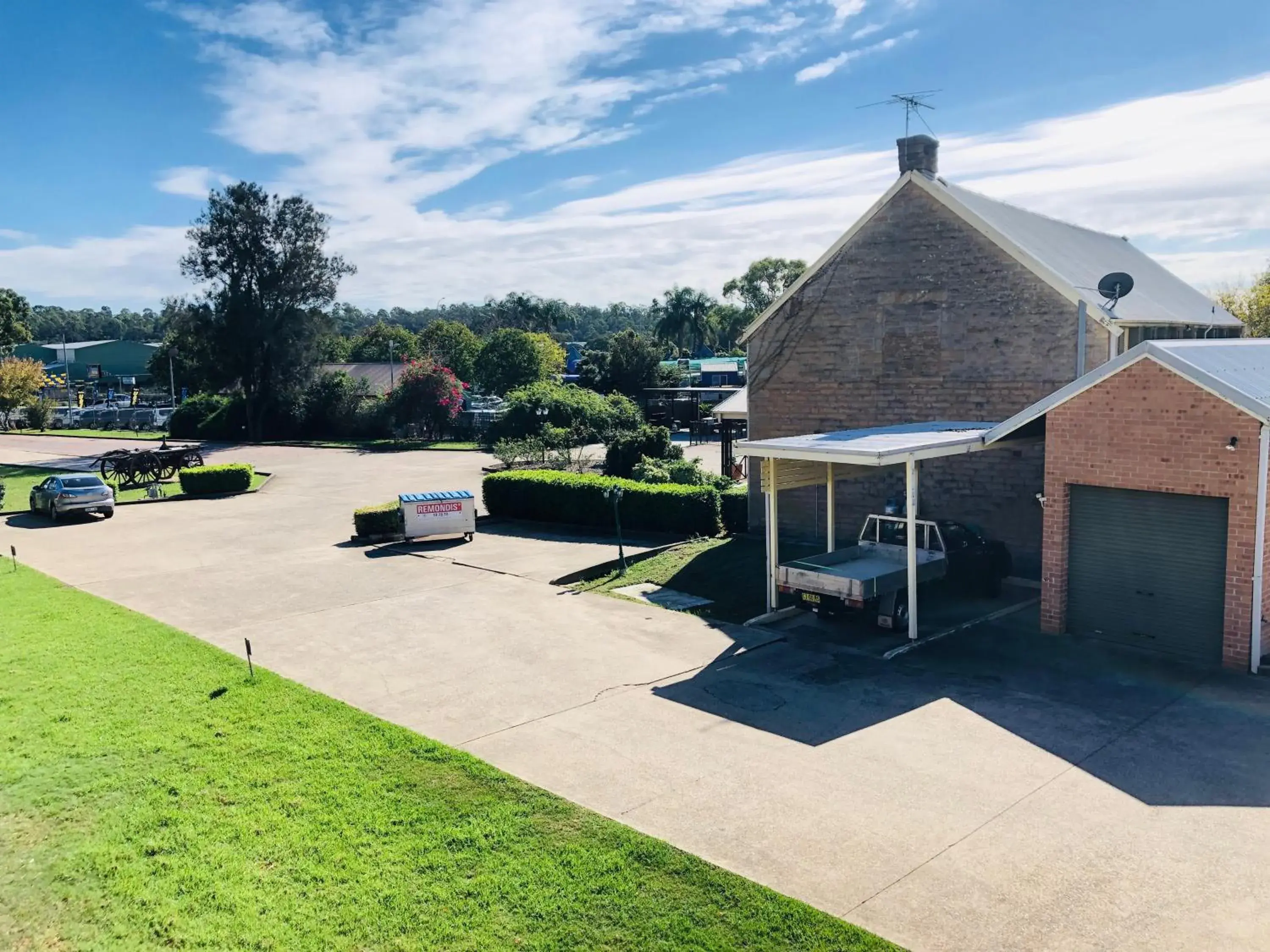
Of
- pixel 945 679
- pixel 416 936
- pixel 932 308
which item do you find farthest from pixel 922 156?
pixel 416 936

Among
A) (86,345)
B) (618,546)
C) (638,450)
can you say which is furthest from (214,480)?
(86,345)

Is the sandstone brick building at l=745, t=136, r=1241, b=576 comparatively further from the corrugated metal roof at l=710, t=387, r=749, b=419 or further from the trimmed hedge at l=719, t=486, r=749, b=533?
the corrugated metal roof at l=710, t=387, r=749, b=419

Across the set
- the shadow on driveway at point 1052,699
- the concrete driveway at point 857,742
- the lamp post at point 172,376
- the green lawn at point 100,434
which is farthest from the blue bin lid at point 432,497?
the lamp post at point 172,376

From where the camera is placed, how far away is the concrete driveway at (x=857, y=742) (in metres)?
7.08

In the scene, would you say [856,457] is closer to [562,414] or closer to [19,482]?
[562,414]

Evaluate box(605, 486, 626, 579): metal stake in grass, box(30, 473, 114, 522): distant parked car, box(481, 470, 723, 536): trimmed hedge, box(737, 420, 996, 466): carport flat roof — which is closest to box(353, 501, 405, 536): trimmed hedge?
box(481, 470, 723, 536): trimmed hedge

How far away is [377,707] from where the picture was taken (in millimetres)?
11539

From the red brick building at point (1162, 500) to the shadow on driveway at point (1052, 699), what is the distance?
0.53 meters

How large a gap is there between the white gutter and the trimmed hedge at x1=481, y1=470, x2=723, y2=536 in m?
11.9

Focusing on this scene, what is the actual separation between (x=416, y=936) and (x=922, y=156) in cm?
1881

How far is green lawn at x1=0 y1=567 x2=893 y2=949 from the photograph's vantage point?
262 inches

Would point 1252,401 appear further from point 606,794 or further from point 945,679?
point 606,794

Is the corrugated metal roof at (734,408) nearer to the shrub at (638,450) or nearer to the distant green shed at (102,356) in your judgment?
the shrub at (638,450)

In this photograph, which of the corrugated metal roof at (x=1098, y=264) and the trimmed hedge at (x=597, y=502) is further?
the trimmed hedge at (x=597, y=502)
